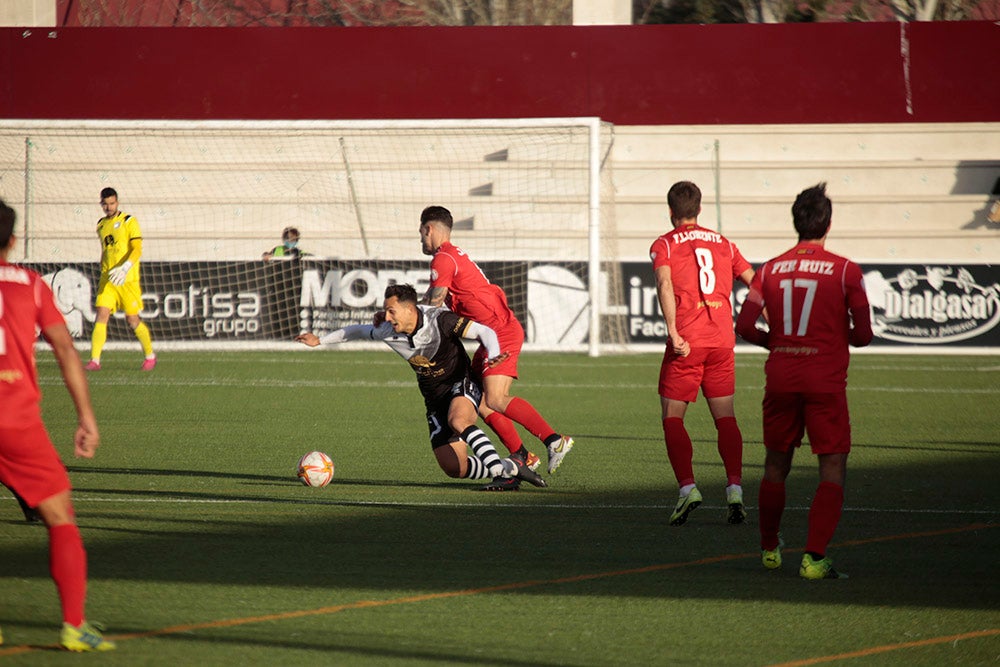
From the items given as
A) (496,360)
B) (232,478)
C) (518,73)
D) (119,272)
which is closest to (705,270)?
(496,360)

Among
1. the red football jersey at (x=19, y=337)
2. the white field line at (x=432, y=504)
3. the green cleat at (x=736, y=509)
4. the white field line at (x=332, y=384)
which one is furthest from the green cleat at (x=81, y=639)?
the white field line at (x=332, y=384)

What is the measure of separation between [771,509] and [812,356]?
2.47ft

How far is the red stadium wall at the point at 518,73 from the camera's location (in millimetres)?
26969

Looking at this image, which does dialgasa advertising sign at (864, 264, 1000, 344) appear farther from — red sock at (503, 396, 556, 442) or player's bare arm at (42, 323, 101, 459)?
player's bare arm at (42, 323, 101, 459)

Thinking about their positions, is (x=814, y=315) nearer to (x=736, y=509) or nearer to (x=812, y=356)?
(x=812, y=356)

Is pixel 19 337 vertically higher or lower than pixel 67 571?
higher

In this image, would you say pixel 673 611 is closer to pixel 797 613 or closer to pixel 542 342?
pixel 797 613

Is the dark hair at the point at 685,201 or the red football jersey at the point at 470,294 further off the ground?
the dark hair at the point at 685,201

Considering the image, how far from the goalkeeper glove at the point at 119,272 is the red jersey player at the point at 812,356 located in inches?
476

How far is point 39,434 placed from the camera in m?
4.74

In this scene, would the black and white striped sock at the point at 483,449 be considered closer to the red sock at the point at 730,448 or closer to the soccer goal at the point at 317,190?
the red sock at the point at 730,448

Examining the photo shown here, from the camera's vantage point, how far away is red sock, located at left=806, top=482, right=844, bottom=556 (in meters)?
5.96

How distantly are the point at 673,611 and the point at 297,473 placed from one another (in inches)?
166

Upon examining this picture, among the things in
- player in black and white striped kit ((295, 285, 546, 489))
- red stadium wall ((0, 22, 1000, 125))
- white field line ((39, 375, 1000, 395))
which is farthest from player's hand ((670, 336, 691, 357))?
red stadium wall ((0, 22, 1000, 125))
